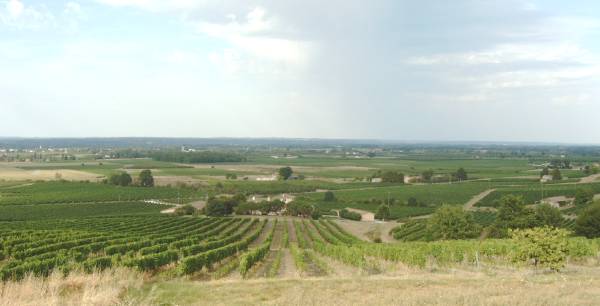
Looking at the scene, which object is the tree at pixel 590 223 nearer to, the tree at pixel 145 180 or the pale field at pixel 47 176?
the tree at pixel 145 180

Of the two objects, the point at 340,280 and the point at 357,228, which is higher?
the point at 340,280

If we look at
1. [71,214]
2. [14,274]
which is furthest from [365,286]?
[71,214]

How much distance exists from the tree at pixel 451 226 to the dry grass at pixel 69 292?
43.2 metres

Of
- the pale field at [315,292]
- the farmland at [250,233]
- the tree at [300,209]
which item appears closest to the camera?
the pale field at [315,292]

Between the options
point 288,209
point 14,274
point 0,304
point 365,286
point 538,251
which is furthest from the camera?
point 288,209

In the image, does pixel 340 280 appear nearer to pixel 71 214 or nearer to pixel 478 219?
pixel 478 219

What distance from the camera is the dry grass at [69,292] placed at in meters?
11.0

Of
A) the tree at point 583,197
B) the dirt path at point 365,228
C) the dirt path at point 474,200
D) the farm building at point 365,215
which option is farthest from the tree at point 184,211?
the tree at point 583,197

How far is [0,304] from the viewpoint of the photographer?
10.4 metres

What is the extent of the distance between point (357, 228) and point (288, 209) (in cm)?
1764

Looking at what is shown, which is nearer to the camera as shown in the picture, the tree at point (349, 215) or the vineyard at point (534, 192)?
the tree at point (349, 215)

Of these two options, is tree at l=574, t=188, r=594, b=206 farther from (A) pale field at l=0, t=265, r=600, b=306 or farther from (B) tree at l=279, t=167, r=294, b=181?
(A) pale field at l=0, t=265, r=600, b=306

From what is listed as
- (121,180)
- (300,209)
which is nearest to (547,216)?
(300,209)

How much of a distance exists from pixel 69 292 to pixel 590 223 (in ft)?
183
